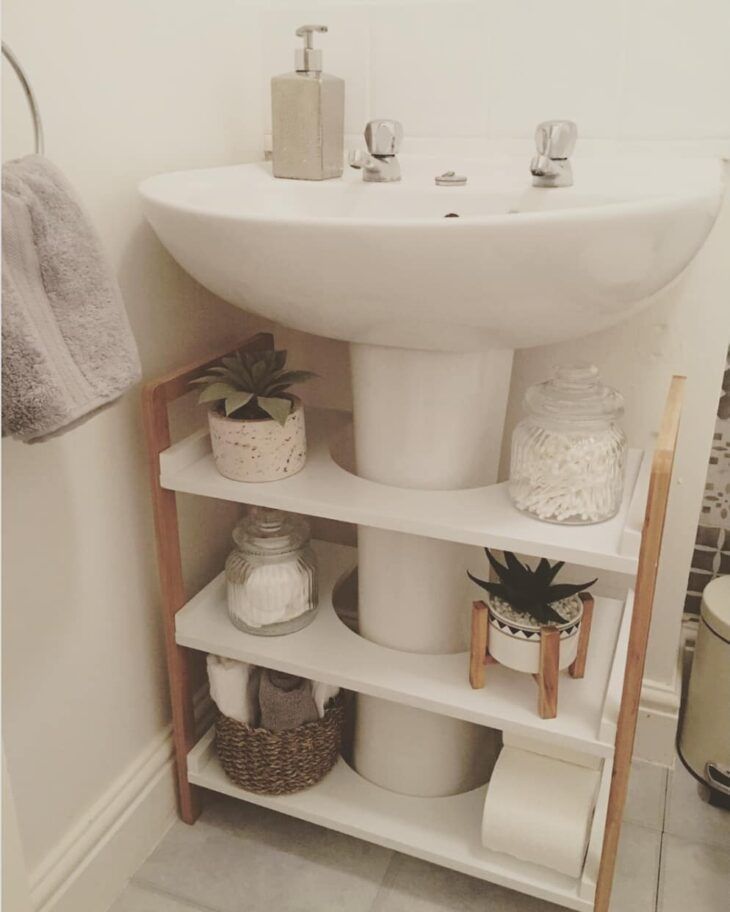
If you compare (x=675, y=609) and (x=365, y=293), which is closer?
(x=365, y=293)

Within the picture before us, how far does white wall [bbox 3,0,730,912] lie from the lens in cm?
87

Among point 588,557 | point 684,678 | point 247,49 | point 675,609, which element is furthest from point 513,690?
point 247,49

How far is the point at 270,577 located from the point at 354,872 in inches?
16.6

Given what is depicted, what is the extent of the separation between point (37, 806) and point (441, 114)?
968 mm

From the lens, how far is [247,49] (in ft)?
3.70

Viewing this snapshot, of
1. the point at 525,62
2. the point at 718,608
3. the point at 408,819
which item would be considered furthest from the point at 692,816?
the point at 525,62

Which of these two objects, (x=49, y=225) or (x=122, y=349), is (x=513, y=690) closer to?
(x=122, y=349)

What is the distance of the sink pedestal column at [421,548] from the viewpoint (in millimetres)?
904

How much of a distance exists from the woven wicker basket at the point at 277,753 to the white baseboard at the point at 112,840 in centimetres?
11

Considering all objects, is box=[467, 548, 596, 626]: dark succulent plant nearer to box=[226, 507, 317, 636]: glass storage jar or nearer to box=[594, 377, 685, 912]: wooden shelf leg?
box=[594, 377, 685, 912]: wooden shelf leg

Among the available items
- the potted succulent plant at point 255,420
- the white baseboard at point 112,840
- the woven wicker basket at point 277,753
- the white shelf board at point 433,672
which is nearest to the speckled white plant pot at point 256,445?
the potted succulent plant at point 255,420

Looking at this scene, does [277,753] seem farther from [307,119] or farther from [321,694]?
[307,119]

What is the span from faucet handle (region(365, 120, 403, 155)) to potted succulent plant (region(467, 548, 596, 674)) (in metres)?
0.50

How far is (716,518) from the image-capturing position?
1.47 metres
